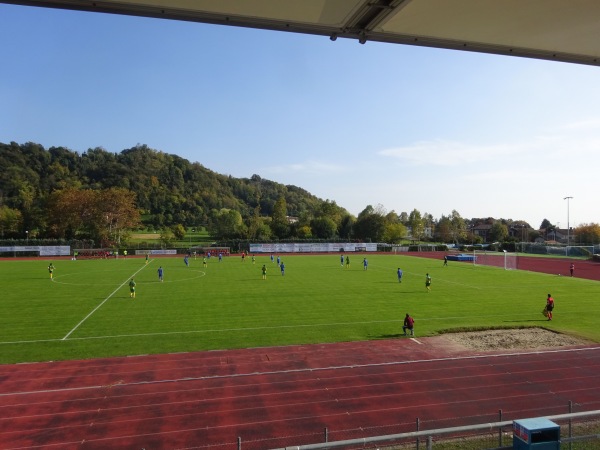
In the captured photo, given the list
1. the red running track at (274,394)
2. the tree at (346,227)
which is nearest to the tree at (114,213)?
the tree at (346,227)

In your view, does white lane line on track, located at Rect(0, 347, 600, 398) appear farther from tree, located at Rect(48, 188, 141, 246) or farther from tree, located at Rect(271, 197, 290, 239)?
tree, located at Rect(271, 197, 290, 239)

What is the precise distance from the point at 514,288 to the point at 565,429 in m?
26.2

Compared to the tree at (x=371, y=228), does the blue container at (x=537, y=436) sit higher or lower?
lower

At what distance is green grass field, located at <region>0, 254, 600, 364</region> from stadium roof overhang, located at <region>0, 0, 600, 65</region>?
1512 centimetres

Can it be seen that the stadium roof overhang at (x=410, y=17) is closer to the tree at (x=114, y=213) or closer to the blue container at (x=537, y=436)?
the blue container at (x=537, y=436)

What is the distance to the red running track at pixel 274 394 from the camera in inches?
404

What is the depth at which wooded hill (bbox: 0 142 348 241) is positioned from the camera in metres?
114

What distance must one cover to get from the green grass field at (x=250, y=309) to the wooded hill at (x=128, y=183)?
2818 inches

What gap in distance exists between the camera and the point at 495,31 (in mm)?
4199

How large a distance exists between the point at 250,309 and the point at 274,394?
1233 cm

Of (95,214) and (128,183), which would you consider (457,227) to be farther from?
(128,183)

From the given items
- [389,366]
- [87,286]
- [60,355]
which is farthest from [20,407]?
[87,286]

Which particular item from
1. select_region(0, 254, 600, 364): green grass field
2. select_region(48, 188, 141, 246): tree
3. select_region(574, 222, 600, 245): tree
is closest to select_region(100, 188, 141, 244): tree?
select_region(48, 188, 141, 246): tree

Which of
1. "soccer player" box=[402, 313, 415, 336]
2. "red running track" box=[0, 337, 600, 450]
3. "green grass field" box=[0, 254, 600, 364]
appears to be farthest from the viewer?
"soccer player" box=[402, 313, 415, 336]
